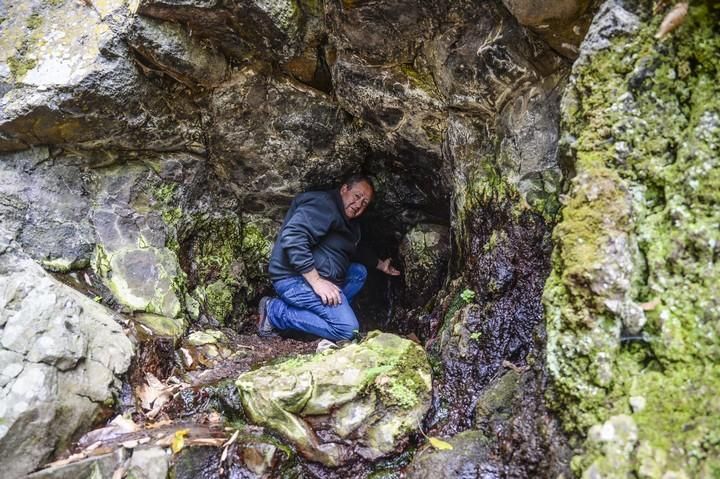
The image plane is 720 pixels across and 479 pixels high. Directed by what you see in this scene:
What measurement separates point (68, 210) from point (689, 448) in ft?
15.8

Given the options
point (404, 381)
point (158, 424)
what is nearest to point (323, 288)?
point (404, 381)

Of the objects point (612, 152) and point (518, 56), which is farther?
point (518, 56)

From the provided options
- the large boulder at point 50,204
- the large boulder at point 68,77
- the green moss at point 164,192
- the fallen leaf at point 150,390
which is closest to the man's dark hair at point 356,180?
the green moss at point 164,192

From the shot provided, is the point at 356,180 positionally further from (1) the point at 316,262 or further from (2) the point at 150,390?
(2) the point at 150,390

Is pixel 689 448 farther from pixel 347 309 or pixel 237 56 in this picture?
pixel 237 56

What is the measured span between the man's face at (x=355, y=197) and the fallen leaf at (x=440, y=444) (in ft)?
9.52

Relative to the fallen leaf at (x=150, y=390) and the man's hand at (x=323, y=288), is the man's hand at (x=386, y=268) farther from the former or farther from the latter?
the fallen leaf at (x=150, y=390)

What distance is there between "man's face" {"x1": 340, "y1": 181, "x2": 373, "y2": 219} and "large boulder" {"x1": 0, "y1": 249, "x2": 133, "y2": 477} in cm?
268

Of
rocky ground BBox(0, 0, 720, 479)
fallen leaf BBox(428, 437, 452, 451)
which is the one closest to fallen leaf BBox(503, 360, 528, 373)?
rocky ground BBox(0, 0, 720, 479)

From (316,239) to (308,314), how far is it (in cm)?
82

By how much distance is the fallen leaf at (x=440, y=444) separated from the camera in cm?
291

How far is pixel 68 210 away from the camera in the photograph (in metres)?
4.41

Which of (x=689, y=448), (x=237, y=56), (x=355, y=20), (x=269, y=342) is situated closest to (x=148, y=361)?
(x=269, y=342)

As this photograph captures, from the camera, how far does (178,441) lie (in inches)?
118
